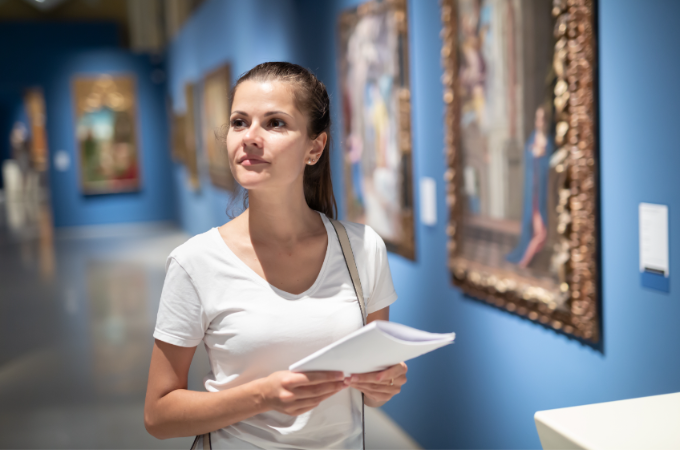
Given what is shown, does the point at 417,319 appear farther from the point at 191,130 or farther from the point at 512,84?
the point at 191,130

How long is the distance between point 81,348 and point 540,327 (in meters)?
5.02

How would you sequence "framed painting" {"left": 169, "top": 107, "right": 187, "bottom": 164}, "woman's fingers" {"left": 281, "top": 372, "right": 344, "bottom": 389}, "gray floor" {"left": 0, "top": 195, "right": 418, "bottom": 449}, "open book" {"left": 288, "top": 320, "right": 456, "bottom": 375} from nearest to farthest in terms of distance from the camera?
"open book" {"left": 288, "top": 320, "right": 456, "bottom": 375}
"woman's fingers" {"left": 281, "top": 372, "right": 344, "bottom": 389}
"gray floor" {"left": 0, "top": 195, "right": 418, "bottom": 449}
"framed painting" {"left": 169, "top": 107, "right": 187, "bottom": 164}

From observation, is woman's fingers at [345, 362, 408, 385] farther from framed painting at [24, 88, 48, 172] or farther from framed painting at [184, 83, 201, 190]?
framed painting at [24, 88, 48, 172]

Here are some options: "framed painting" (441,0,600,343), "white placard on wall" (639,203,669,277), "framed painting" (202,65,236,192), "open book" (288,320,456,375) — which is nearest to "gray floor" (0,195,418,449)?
"framed painting" (441,0,600,343)

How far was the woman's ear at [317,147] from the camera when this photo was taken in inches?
73.9

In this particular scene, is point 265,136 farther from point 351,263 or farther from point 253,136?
point 351,263

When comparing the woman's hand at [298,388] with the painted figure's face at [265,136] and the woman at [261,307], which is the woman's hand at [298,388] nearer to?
the woman at [261,307]

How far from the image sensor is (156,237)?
14438mm

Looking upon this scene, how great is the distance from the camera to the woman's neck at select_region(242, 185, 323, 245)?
5.97 ft

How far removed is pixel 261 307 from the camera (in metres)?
1.67

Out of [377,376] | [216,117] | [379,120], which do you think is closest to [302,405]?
[377,376]

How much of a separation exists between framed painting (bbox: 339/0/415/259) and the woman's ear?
216cm

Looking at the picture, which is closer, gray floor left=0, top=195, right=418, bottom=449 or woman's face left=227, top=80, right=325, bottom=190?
woman's face left=227, top=80, right=325, bottom=190

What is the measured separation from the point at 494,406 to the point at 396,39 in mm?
2175
